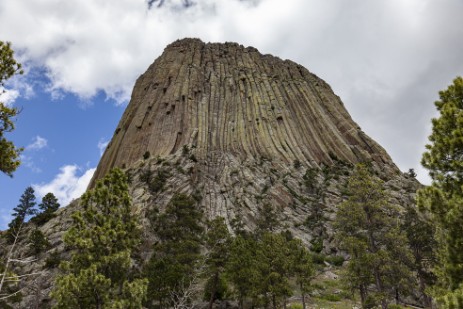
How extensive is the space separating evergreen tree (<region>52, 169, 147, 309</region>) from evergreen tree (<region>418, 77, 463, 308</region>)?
1224 cm

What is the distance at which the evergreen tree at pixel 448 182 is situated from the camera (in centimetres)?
1291

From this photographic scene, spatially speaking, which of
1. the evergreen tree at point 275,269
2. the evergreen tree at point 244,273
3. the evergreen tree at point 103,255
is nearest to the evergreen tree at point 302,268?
the evergreen tree at point 275,269

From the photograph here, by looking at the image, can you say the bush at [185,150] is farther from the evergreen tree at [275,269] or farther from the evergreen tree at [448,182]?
the evergreen tree at [448,182]

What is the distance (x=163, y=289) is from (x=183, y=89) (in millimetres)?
68582

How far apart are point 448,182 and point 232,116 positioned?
75.6 meters

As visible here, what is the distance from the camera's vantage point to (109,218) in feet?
54.3

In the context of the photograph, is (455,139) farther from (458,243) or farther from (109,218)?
(109,218)

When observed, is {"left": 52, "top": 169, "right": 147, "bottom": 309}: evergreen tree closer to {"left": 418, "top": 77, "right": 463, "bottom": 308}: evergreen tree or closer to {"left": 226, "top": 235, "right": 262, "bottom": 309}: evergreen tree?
{"left": 418, "top": 77, "right": 463, "bottom": 308}: evergreen tree

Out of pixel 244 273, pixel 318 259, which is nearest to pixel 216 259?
pixel 244 273

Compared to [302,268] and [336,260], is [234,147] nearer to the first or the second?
[336,260]

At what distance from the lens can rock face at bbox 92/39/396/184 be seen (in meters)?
79.1

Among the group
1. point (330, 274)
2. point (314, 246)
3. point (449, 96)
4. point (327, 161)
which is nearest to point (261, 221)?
point (314, 246)

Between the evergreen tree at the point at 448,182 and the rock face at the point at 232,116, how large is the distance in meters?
58.8

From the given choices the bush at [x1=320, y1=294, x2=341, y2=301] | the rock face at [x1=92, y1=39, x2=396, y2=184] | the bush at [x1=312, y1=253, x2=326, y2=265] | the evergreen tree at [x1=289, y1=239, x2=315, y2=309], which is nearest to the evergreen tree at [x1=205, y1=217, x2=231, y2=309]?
the evergreen tree at [x1=289, y1=239, x2=315, y2=309]
